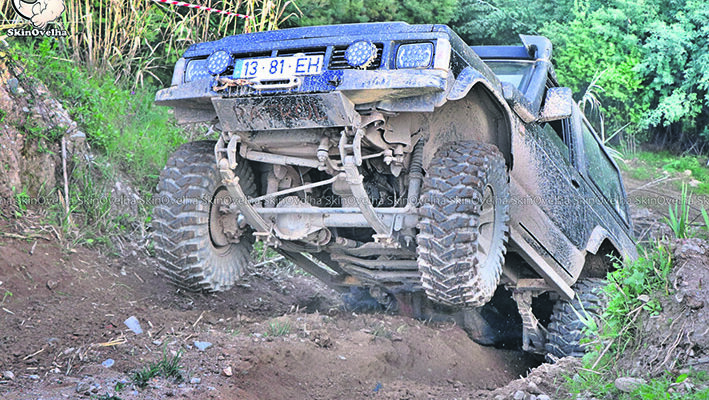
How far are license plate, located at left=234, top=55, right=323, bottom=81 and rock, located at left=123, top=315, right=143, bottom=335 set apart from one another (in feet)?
5.77

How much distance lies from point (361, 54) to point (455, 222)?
1.05 m

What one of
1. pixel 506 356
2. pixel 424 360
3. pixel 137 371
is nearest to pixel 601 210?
pixel 506 356

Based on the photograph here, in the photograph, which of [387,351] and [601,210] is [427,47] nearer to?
[387,351]

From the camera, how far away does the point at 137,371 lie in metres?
3.92

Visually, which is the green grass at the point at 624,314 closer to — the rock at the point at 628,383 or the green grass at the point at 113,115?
the rock at the point at 628,383

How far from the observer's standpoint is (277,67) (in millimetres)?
4141

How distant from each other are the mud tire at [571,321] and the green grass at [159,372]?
3112 mm

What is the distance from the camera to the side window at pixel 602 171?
6.30m

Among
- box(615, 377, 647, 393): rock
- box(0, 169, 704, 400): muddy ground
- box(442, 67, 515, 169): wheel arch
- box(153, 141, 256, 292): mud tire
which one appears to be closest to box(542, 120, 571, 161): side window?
box(442, 67, 515, 169): wheel arch

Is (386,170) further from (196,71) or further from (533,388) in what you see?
(533,388)

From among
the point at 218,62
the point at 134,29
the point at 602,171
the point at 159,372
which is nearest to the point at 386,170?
the point at 218,62

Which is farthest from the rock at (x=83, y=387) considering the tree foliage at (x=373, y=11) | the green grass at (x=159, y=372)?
the tree foliage at (x=373, y=11)

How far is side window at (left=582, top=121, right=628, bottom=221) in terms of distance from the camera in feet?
20.7

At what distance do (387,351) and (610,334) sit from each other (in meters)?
1.83
